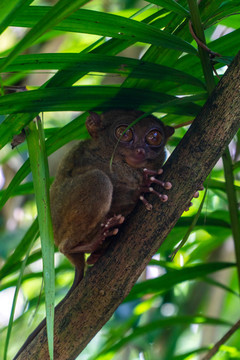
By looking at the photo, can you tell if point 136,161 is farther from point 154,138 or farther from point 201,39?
point 201,39

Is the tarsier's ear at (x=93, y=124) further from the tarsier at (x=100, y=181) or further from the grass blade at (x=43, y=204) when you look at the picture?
the grass blade at (x=43, y=204)

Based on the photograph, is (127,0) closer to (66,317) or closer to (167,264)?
(167,264)

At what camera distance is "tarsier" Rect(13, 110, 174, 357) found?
2.53 metres

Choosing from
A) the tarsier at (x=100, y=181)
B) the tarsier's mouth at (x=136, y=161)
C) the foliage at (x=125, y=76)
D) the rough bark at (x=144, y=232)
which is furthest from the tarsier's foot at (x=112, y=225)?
the tarsier's mouth at (x=136, y=161)

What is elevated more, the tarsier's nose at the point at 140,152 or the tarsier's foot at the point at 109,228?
the tarsier's nose at the point at 140,152

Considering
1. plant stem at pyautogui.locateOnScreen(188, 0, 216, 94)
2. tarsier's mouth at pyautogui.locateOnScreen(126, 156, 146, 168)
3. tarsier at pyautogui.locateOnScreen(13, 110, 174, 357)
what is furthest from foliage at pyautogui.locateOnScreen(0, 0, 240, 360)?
tarsier's mouth at pyautogui.locateOnScreen(126, 156, 146, 168)

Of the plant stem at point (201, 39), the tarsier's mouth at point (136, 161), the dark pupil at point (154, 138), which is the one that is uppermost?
the dark pupil at point (154, 138)

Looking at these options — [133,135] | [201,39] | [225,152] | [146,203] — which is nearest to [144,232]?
[146,203]

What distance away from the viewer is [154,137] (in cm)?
284

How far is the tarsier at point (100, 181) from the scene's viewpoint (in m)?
2.53

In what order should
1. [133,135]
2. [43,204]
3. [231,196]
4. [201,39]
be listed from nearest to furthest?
1. [43,204]
2. [201,39]
3. [231,196]
4. [133,135]

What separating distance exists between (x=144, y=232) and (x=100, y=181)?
66 centimetres

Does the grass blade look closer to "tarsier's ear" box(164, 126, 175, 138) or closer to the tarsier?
the tarsier

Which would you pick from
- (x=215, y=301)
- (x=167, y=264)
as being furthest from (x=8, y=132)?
(x=215, y=301)
